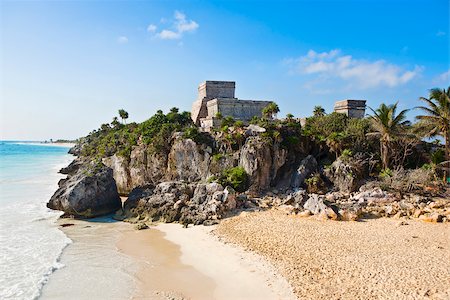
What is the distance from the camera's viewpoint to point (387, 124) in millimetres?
20688

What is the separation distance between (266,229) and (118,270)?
660 cm

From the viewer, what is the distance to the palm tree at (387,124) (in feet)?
67.8

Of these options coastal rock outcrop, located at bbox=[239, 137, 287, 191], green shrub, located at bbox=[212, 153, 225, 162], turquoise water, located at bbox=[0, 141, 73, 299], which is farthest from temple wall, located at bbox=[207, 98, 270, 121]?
turquoise water, located at bbox=[0, 141, 73, 299]

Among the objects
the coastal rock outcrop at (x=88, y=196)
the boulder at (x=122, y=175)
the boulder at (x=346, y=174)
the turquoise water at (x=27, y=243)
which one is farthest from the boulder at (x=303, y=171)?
the turquoise water at (x=27, y=243)

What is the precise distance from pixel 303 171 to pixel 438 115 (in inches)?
335

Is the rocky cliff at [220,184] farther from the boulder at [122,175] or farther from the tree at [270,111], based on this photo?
the tree at [270,111]

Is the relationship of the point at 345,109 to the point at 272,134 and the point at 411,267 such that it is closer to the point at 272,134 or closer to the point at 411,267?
the point at 272,134

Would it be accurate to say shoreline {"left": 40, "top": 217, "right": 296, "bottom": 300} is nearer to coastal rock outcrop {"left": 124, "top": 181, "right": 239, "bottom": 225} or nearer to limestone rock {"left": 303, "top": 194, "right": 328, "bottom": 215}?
coastal rock outcrop {"left": 124, "top": 181, "right": 239, "bottom": 225}

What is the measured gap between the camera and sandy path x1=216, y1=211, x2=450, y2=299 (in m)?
9.12

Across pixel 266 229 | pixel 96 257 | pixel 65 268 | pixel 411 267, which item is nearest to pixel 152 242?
pixel 96 257

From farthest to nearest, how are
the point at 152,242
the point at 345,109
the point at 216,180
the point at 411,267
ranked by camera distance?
the point at 345,109 → the point at 216,180 → the point at 152,242 → the point at 411,267

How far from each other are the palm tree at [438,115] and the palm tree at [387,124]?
143 cm

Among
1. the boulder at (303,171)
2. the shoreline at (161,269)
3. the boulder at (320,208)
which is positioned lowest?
the shoreline at (161,269)

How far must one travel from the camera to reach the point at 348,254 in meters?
11.6
